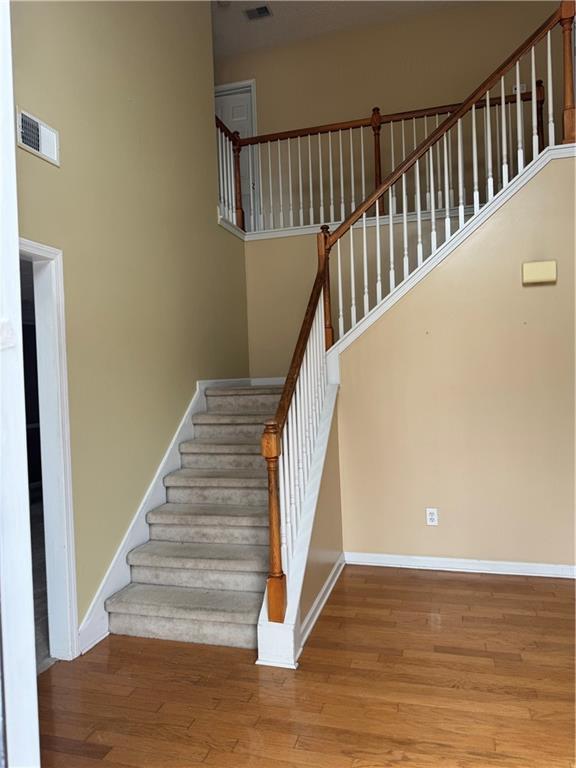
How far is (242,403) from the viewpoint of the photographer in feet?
14.2

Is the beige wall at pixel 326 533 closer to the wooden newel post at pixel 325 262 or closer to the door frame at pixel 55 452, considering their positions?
the wooden newel post at pixel 325 262

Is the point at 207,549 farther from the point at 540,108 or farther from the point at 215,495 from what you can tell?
the point at 540,108

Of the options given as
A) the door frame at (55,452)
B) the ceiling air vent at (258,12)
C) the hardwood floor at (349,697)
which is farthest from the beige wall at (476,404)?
the ceiling air vent at (258,12)

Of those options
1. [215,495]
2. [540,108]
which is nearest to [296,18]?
[540,108]

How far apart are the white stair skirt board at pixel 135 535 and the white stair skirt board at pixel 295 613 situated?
969 millimetres

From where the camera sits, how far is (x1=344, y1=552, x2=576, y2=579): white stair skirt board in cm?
344

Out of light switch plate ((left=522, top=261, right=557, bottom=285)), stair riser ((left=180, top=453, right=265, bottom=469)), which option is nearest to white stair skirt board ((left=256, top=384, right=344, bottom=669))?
stair riser ((left=180, top=453, right=265, bottom=469))

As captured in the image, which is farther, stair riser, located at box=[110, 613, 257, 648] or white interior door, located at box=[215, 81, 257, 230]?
white interior door, located at box=[215, 81, 257, 230]

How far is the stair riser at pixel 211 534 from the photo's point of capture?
10.5 ft

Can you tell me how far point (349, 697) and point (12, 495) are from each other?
194cm

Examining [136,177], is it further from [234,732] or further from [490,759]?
[490,759]

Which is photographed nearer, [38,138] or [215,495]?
[38,138]

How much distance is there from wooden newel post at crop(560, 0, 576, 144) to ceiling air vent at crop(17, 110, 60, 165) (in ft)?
10.4

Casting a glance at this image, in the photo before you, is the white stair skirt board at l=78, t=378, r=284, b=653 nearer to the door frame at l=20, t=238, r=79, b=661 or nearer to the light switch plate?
the door frame at l=20, t=238, r=79, b=661
